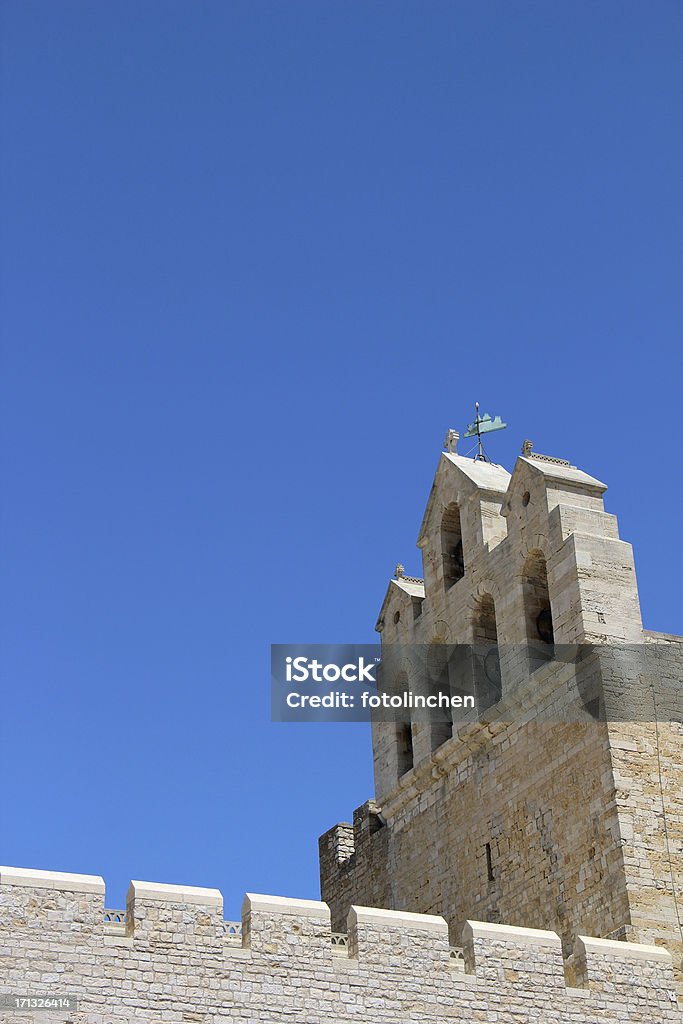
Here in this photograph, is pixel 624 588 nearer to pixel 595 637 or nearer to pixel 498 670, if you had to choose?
pixel 595 637

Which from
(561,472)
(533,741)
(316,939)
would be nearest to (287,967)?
(316,939)

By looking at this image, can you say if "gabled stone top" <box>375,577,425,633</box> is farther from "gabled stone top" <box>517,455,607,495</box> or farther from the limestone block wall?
the limestone block wall

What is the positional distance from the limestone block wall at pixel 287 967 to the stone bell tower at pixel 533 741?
142 cm

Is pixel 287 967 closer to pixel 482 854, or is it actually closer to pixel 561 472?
pixel 482 854

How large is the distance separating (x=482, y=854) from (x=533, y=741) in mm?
1927

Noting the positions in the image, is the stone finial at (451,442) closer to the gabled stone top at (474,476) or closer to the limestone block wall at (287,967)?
the gabled stone top at (474,476)

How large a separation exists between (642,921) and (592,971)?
1325mm

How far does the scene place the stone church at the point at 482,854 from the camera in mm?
16375

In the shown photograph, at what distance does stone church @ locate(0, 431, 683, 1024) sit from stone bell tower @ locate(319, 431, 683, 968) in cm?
3

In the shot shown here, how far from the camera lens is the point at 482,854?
22.9 meters

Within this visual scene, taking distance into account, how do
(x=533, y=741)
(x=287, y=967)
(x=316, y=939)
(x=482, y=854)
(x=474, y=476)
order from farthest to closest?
(x=474, y=476) < (x=482, y=854) < (x=533, y=741) < (x=316, y=939) < (x=287, y=967)

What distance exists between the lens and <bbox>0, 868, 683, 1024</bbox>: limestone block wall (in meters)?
16.0

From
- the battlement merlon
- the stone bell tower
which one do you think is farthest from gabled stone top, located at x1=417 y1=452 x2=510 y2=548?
the battlement merlon

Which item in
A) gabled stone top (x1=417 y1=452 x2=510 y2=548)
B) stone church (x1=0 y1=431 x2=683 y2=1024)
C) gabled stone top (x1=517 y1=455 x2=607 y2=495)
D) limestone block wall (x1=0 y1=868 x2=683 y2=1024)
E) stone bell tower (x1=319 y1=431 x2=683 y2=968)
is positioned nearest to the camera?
limestone block wall (x1=0 y1=868 x2=683 y2=1024)
